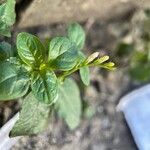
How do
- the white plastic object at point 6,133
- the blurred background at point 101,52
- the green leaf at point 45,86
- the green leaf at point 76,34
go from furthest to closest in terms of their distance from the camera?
1. the blurred background at point 101,52
2. the green leaf at point 76,34
3. the white plastic object at point 6,133
4. the green leaf at point 45,86

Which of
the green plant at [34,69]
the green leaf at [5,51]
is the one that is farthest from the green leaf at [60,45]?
the green leaf at [5,51]

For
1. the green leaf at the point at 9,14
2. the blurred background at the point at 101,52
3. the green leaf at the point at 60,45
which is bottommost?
the blurred background at the point at 101,52

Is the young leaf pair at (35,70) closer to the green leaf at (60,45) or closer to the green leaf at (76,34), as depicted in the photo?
the green leaf at (60,45)

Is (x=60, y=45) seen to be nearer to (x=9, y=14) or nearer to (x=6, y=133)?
(x=9, y=14)

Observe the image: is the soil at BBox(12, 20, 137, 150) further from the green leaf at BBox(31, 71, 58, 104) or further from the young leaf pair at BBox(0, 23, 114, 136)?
the green leaf at BBox(31, 71, 58, 104)

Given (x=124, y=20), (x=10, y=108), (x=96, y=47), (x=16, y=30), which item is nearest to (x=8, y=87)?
(x=10, y=108)

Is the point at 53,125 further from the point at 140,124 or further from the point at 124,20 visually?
the point at 124,20

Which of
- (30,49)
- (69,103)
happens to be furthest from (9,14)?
(69,103)
